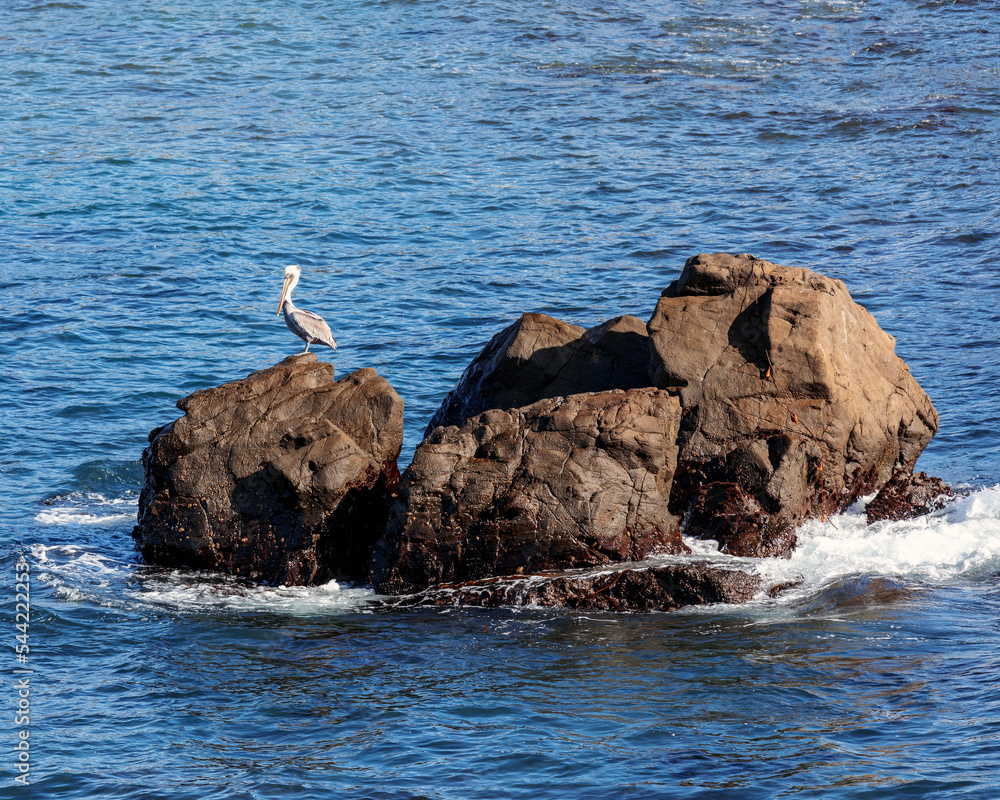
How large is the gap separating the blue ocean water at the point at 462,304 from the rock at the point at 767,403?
0.50 m

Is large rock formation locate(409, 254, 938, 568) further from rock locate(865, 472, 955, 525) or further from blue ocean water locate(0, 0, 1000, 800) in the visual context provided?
blue ocean water locate(0, 0, 1000, 800)

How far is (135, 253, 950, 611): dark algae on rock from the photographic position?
11.5 meters

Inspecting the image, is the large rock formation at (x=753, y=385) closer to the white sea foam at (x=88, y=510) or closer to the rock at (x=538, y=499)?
the rock at (x=538, y=499)

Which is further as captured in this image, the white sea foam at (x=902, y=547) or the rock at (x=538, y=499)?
the white sea foam at (x=902, y=547)

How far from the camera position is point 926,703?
9.08 m

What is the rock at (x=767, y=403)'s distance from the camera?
12.1 metres

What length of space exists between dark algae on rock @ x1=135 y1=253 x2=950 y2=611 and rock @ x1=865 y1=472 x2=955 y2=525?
0.08 feet

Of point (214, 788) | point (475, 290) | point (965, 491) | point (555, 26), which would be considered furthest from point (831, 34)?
point (214, 788)

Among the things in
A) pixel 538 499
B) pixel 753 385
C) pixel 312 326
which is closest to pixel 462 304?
pixel 312 326

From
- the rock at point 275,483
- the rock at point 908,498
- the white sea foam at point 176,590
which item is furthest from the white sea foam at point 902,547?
the white sea foam at point 176,590

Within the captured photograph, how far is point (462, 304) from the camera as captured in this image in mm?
20641

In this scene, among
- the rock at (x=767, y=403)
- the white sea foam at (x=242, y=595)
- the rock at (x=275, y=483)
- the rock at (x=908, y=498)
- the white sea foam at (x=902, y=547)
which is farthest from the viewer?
the rock at (x=908, y=498)

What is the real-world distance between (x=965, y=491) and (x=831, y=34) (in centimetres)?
2667

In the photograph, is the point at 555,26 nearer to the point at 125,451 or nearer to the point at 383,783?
the point at 125,451
